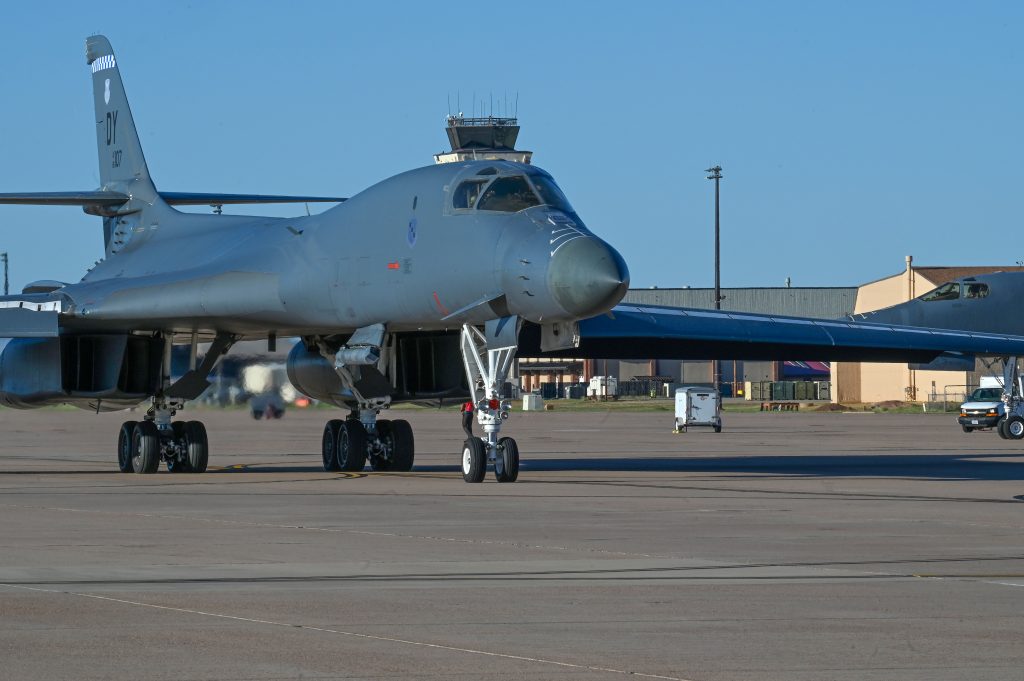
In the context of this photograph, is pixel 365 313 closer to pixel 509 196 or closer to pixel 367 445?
pixel 509 196

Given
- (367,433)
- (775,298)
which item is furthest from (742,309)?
(367,433)

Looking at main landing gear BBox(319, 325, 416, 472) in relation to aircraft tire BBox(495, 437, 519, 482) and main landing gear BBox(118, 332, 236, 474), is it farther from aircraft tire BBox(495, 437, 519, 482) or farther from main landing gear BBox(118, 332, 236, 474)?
aircraft tire BBox(495, 437, 519, 482)

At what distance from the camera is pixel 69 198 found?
25.6m

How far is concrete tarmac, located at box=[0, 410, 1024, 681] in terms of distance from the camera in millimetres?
6660

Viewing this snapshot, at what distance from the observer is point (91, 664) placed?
648 centimetres

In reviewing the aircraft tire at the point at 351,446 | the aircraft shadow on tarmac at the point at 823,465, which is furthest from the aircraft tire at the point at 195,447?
the aircraft shadow on tarmac at the point at 823,465

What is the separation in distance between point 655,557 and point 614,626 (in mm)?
3115

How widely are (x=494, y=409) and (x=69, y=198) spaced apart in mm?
10583

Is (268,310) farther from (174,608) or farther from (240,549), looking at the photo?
(174,608)

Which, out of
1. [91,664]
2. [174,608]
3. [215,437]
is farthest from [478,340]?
[215,437]

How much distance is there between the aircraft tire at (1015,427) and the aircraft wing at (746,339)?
9.83 metres

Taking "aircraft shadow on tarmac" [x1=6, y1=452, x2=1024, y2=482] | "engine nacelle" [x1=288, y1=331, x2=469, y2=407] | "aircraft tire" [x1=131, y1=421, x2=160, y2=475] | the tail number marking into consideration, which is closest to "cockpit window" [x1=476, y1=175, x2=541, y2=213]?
"engine nacelle" [x1=288, y1=331, x2=469, y2=407]

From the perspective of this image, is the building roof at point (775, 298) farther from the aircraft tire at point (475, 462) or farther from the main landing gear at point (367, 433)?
the aircraft tire at point (475, 462)

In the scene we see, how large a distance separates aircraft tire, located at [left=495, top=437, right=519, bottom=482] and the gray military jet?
0.03 metres
